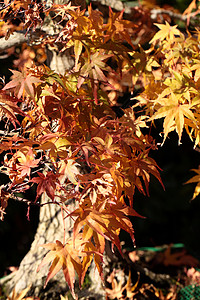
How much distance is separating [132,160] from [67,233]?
2.37 feet

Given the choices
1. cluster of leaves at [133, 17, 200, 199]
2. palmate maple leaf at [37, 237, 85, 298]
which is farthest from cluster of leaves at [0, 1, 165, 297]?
cluster of leaves at [133, 17, 200, 199]

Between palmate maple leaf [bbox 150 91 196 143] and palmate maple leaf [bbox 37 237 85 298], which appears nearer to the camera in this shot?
palmate maple leaf [bbox 37 237 85 298]

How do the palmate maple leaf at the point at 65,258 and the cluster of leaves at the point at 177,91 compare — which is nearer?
the palmate maple leaf at the point at 65,258

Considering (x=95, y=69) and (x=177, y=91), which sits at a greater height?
(x=95, y=69)

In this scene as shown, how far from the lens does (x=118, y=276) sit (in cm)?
162

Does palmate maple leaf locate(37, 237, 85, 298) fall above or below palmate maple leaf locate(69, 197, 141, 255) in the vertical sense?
below

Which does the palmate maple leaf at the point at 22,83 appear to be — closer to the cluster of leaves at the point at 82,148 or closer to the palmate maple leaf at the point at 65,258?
the cluster of leaves at the point at 82,148

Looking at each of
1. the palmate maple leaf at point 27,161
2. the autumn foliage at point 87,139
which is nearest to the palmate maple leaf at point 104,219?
the autumn foliage at point 87,139

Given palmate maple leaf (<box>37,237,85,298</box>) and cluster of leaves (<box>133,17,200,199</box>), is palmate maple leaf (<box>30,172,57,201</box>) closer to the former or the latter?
palmate maple leaf (<box>37,237,85,298</box>)

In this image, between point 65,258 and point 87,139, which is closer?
point 65,258

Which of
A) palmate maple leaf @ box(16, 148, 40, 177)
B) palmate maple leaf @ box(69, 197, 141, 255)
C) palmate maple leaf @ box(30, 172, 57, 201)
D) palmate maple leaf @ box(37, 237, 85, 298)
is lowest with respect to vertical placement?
palmate maple leaf @ box(37, 237, 85, 298)

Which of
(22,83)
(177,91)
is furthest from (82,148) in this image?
(177,91)

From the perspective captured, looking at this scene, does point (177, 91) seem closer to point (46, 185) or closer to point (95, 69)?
point (95, 69)

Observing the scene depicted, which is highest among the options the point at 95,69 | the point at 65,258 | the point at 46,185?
the point at 95,69
